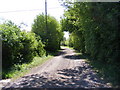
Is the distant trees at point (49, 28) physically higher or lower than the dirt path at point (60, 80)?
higher

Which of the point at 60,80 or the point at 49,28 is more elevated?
the point at 49,28

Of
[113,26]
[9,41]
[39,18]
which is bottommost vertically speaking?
[9,41]

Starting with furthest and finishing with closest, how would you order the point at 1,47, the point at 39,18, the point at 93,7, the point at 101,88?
1. the point at 39,18
2. the point at 1,47
3. the point at 93,7
4. the point at 101,88

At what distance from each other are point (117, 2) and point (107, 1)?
50cm

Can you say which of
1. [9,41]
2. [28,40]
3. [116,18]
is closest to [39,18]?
[28,40]

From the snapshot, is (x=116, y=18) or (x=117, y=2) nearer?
(x=116, y=18)

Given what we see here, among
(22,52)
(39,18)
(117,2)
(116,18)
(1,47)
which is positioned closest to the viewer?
(116,18)

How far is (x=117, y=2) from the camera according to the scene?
6012mm

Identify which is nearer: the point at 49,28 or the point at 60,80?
the point at 60,80

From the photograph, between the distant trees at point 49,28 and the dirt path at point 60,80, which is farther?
the distant trees at point 49,28

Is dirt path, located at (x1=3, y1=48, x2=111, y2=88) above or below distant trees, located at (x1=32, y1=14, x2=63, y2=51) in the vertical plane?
below

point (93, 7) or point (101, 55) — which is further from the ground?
point (93, 7)

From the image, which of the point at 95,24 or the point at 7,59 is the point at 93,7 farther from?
the point at 7,59

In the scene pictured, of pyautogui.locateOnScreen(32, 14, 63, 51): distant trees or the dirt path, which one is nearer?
the dirt path
